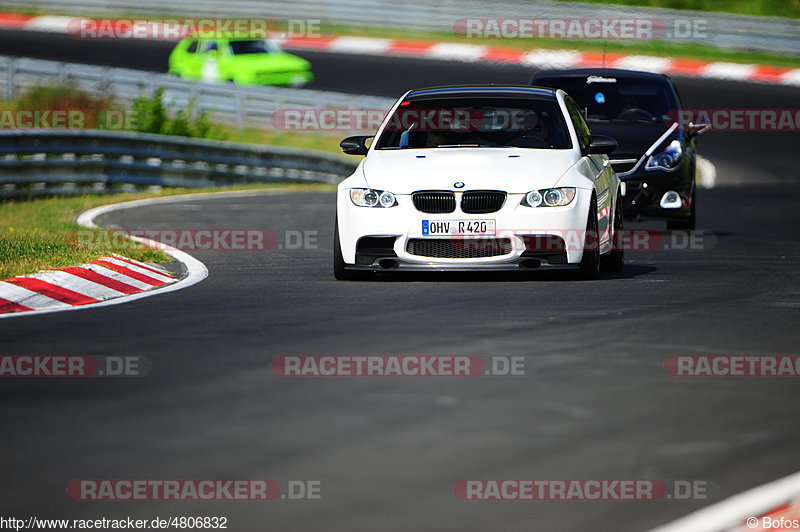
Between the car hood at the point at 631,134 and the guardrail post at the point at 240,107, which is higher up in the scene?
the car hood at the point at 631,134

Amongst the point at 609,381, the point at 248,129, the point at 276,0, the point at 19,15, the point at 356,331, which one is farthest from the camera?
the point at 19,15

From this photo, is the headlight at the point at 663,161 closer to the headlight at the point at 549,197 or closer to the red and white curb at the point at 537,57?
the headlight at the point at 549,197

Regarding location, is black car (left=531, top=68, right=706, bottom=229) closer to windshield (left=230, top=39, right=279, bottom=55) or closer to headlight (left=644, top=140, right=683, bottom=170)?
headlight (left=644, top=140, right=683, bottom=170)

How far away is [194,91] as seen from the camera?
3127 centimetres

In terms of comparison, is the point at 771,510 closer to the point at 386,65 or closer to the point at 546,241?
the point at 546,241

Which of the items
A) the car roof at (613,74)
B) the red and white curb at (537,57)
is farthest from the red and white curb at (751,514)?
the red and white curb at (537,57)

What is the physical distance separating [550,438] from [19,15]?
1730 inches

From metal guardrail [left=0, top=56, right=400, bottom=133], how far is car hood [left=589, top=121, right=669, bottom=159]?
1320 cm

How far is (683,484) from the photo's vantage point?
545 cm

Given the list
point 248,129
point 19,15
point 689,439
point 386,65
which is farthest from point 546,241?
point 19,15

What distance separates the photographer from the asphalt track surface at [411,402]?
17.2 ft

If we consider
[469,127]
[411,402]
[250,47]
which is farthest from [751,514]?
[250,47]

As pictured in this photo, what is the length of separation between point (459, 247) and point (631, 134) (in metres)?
5.88

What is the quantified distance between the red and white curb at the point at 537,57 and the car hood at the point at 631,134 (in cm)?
1765
